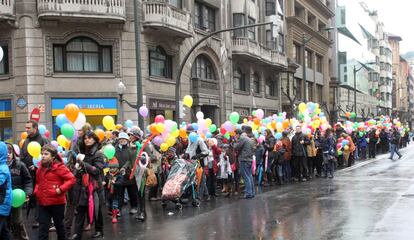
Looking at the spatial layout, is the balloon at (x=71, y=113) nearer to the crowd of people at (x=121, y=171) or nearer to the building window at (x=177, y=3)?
the crowd of people at (x=121, y=171)

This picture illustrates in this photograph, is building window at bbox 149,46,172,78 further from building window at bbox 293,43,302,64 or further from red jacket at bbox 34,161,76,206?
building window at bbox 293,43,302,64

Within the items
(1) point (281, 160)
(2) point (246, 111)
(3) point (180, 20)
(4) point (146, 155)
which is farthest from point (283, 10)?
(4) point (146, 155)

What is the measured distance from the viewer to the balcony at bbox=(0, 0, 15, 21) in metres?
21.5

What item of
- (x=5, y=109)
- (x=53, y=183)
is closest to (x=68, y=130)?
(x=53, y=183)

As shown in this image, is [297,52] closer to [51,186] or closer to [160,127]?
[160,127]

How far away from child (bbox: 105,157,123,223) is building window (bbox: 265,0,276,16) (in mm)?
30818

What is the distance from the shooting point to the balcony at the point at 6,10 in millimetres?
21516

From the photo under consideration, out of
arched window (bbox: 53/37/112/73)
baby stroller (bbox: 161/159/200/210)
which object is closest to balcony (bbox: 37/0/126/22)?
arched window (bbox: 53/37/112/73)

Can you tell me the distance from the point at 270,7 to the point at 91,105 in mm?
20566

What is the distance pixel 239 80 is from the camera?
1400 inches

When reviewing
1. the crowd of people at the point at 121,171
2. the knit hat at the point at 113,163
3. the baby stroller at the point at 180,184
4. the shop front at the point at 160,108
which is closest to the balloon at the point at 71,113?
the crowd of people at the point at 121,171

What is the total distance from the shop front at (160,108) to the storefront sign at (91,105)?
6.22ft

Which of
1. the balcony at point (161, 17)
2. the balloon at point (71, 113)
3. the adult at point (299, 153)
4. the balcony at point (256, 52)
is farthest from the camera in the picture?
the balcony at point (256, 52)

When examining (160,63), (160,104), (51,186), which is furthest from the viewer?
(160,63)
